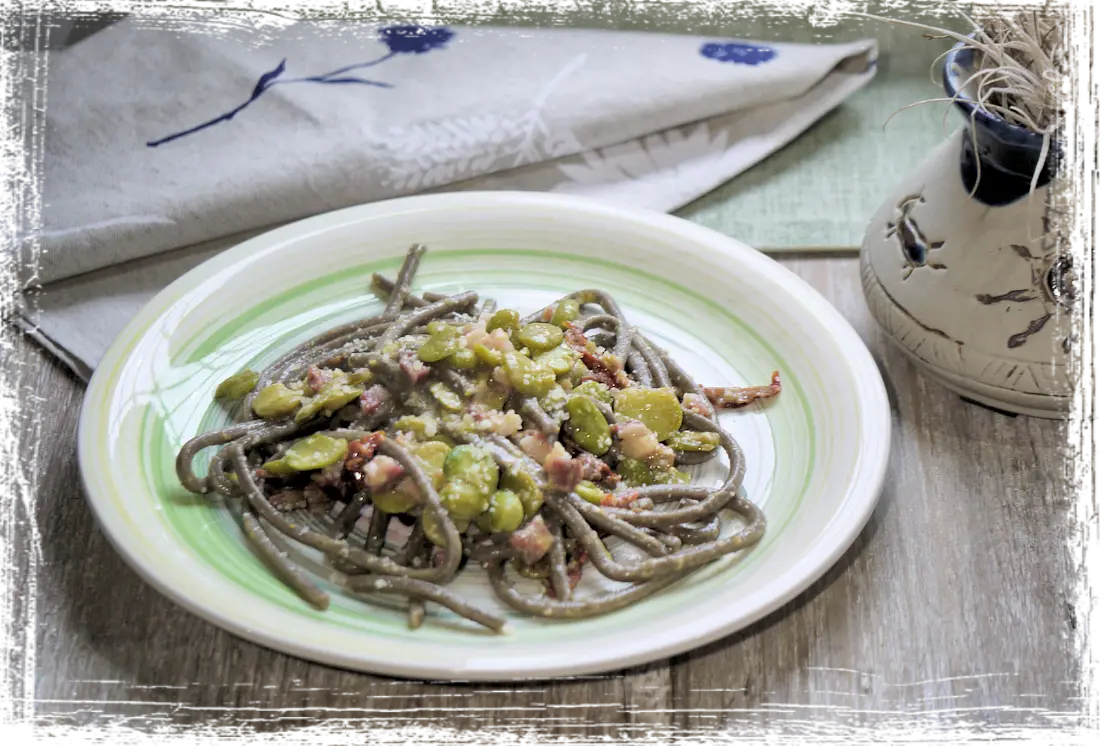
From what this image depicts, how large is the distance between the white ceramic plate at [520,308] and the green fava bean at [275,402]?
156 millimetres

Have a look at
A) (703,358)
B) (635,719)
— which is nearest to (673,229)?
(703,358)

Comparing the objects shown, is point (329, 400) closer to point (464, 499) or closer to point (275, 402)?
point (275, 402)

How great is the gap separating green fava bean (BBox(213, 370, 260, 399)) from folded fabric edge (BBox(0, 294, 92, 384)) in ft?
1.57

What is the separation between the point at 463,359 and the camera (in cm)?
212

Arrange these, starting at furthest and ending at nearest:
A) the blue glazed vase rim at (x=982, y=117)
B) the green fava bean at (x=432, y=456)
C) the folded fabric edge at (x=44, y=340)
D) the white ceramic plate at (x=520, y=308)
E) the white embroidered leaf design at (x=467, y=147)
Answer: the white embroidered leaf design at (x=467, y=147)
the folded fabric edge at (x=44, y=340)
the blue glazed vase rim at (x=982, y=117)
the green fava bean at (x=432, y=456)
the white ceramic plate at (x=520, y=308)

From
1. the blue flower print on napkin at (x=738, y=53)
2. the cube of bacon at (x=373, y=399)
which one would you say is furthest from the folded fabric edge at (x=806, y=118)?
the cube of bacon at (x=373, y=399)

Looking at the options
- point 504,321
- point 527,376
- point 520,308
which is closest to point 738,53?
→ point 520,308

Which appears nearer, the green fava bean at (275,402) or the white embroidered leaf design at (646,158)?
the green fava bean at (275,402)

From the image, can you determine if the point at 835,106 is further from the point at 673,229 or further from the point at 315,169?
the point at 315,169

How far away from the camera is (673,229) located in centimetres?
266

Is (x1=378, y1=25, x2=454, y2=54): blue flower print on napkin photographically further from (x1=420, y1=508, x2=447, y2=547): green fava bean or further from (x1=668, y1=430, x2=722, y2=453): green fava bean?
(x1=420, y1=508, x2=447, y2=547): green fava bean

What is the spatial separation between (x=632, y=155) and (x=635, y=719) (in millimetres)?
1953

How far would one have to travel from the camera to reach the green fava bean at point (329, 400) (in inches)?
83.4

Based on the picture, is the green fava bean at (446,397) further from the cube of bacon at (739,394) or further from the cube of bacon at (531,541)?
the cube of bacon at (739,394)
